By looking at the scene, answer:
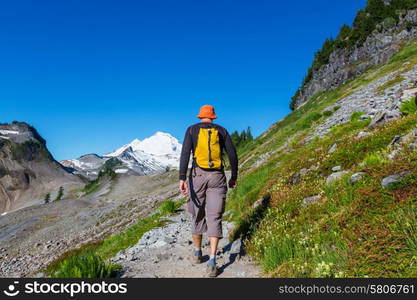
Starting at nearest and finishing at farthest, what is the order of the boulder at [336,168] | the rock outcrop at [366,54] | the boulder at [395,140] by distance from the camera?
the boulder at [395,140], the boulder at [336,168], the rock outcrop at [366,54]

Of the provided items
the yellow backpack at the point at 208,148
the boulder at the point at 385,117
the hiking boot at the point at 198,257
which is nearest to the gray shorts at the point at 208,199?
the yellow backpack at the point at 208,148

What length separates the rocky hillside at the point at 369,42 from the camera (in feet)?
175

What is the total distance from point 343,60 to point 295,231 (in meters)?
77.4

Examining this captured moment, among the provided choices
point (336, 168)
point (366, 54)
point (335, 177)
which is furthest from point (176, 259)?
point (366, 54)

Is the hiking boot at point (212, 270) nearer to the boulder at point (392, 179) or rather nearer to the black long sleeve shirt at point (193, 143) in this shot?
the black long sleeve shirt at point (193, 143)

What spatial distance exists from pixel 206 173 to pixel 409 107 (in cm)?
761

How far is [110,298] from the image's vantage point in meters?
4.35

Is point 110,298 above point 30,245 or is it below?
above

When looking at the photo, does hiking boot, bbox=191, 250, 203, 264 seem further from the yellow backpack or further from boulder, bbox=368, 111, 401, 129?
boulder, bbox=368, 111, 401, 129

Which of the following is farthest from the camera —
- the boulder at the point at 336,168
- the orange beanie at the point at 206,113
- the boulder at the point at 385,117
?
the boulder at the point at 385,117

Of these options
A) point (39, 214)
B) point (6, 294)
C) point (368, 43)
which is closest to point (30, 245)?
point (39, 214)

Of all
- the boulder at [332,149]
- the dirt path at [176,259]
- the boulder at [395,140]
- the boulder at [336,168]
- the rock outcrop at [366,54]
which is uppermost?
the rock outcrop at [366,54]

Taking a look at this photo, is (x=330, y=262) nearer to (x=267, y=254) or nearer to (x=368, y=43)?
(x=267, y=254)

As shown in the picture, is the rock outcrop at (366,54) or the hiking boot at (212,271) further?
the rock outcrop at (366,54)
